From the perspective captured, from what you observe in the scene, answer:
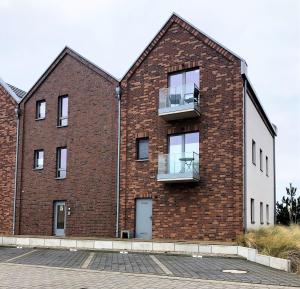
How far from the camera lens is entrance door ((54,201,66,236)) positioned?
21.9m

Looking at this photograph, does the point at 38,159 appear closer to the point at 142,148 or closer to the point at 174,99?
the point at 142,148

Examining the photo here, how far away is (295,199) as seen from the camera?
3112 cm

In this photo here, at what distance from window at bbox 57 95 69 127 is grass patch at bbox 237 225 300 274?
1141cm

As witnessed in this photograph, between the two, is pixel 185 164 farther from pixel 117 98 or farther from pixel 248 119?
pixel 117 98

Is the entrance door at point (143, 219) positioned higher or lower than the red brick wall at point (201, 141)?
lower

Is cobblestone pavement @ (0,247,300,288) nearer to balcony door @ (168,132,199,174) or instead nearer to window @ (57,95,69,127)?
balcony door @ (168,132,199,174)

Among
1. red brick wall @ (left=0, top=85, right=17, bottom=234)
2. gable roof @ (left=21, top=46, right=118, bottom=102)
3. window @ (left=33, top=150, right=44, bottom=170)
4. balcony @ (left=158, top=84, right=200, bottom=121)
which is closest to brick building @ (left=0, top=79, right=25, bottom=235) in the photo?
red brick wall @ (left=0, top=85, right=17, bottom=234)

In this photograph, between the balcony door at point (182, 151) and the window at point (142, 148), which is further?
the window at point (142, 148)

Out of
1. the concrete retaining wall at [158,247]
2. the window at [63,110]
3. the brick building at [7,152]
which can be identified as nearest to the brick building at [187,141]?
the concrete retaining wall at [158,247]

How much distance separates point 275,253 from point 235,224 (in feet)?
13.6

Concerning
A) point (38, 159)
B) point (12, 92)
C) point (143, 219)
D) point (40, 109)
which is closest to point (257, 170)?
point (143, 219)

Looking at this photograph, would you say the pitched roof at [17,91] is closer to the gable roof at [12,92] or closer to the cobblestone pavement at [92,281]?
the gable roof at [12,92]

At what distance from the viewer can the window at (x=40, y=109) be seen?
23666mm

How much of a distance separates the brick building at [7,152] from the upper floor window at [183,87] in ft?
31.5
